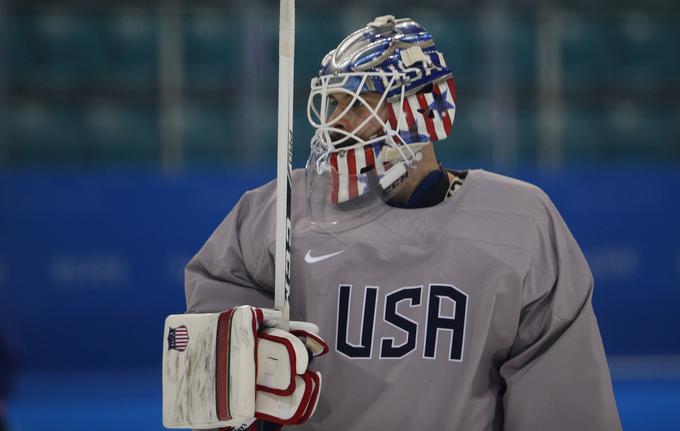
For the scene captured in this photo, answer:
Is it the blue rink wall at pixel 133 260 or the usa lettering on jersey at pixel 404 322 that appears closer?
the usa lettering on jersey at pixel 404 322

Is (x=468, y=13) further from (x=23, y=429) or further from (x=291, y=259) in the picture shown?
(x=291, y=259)

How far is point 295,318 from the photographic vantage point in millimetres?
2258

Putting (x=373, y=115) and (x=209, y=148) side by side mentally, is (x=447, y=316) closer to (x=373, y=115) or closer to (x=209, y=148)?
(x=373, y=115)

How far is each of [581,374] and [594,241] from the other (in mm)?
4158

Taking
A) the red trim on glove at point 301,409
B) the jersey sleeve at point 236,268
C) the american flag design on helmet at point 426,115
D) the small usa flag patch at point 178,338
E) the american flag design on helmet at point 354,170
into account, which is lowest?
the red trim on glove at point 301,409

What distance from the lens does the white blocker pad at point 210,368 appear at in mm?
2014

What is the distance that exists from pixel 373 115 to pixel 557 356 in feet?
1.88

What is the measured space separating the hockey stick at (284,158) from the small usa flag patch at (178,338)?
0.18 metres

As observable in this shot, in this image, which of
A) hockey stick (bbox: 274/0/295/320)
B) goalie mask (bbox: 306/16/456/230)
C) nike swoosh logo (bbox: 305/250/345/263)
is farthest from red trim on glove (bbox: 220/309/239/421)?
goalie mask (bbox: 306/16/456/230)

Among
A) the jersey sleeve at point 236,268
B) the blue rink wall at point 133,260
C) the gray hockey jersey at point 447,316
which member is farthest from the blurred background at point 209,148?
the gray hockey jersey at point 447,316

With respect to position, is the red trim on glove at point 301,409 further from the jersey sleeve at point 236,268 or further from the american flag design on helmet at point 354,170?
the american flag design on helmet at point 354,170

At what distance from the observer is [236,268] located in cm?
228

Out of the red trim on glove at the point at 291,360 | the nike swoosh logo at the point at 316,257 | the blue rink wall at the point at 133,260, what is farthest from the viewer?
the blue rink wall at the point at 133,260

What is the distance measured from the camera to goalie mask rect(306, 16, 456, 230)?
2.24 meters
